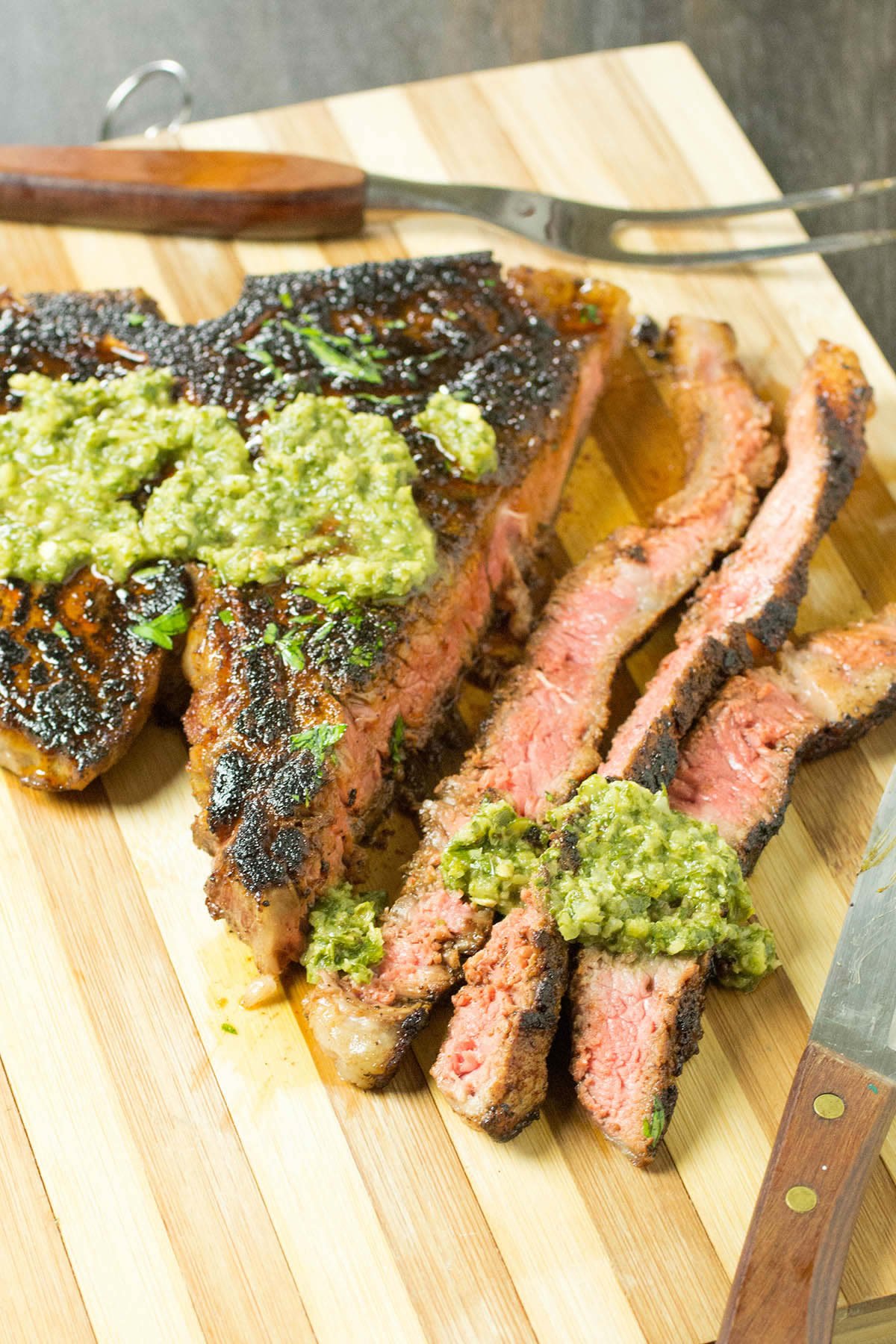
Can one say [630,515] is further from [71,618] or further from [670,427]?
[71,618]

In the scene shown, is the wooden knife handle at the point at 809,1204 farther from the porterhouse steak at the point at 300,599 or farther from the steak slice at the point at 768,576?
the porterhouse steak at the point at 300,599

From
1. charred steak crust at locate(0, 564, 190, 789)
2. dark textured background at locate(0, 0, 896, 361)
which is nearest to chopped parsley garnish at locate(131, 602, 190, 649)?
charred steak crust at locate(0, 564, 190, 789)

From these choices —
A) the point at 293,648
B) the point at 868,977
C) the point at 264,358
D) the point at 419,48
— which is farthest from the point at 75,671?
the point at 419,48

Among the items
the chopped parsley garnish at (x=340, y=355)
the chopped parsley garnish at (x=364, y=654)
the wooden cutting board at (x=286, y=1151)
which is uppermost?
the chopped parsley garnish at (x=340, y=355)

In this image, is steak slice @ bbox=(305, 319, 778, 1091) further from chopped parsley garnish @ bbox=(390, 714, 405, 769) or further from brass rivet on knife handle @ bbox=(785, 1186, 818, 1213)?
brass rivet on knife handle @ bbox=(785, 1186, 818, 1213)

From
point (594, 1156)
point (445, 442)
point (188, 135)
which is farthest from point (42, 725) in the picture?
point (188, 135)

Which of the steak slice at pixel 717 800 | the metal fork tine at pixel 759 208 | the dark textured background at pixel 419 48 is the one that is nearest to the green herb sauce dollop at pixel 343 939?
the steak slice at pixel 717 800

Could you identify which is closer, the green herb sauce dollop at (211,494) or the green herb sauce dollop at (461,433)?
the green herb sauce dollop at (211,494)
